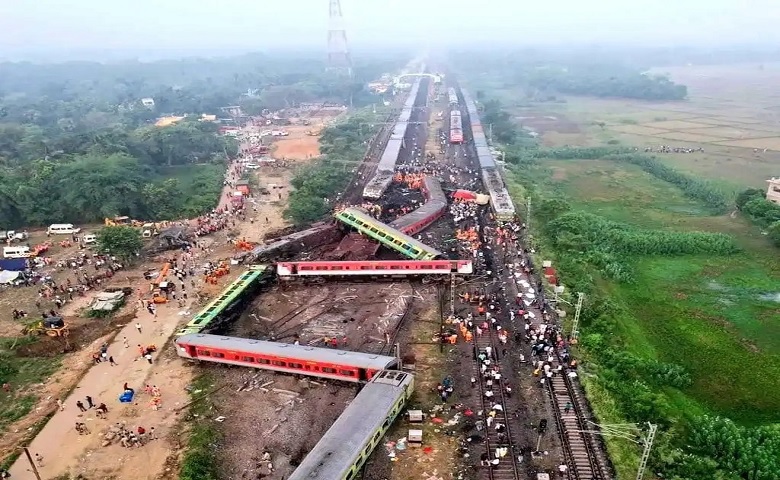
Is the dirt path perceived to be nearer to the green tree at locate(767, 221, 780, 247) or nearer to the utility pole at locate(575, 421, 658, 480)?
the utility pole at locate(575, 421, 658, 480)

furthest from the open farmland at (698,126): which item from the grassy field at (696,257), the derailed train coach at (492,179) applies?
the derailed train coach at (492,179)

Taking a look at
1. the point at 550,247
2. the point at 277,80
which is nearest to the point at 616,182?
the point at 550,247

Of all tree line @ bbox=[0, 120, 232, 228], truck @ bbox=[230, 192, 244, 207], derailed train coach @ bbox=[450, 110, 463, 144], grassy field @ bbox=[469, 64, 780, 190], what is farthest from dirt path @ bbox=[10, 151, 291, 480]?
grassy field @ bbox=[469, 64, 780, 190]

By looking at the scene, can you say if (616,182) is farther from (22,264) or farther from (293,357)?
(22,264)

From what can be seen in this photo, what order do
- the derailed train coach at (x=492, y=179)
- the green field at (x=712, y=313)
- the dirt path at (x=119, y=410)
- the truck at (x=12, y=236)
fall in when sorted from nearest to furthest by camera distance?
the dirt path at (x=119, y=410), the green field at (x=712, y=313), the truck at (x=12, y=236), the derailed train coach at (x=492, y=179)

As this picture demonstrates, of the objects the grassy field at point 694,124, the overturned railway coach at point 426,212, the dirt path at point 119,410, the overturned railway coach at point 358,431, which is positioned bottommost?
the dirt path at point 119,410

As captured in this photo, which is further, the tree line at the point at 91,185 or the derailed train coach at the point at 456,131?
the derailed train coach at the point at 456,131

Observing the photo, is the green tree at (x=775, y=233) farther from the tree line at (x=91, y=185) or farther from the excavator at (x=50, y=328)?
the excavator at (x=50, y=328)
